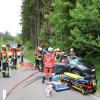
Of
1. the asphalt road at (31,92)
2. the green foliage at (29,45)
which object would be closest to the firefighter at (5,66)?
the asphalt road at (31,92)

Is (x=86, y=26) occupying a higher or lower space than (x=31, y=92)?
higher

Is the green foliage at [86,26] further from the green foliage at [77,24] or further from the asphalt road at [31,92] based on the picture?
the asphalt road at [31,92]

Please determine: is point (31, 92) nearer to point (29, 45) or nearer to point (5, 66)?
point (5, 66)

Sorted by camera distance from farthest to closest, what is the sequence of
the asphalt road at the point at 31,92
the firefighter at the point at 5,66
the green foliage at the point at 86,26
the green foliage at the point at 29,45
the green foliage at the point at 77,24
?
the green foliage at the point at 29,45 < the green foliage at the point at 77,24 < the green foliage at the point at 86,26 < the firefighter at the point at 5,66 < the asphalt road at the point at 31,92

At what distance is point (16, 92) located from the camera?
17391mm

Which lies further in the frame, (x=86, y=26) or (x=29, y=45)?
(x=29, y=45)

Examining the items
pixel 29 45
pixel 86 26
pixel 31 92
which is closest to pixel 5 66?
pixel 31 92

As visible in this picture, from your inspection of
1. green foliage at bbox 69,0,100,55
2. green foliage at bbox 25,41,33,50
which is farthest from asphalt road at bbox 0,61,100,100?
green foliage at bbox 25,41,33,50

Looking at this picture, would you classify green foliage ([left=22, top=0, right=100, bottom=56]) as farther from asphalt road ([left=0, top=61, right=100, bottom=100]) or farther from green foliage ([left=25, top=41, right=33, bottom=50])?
green foliage ([left=25, top=41, right=33, bottom=50])

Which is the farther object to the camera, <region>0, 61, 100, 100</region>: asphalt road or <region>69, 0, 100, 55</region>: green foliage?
<region>69, 0, 100, 55</region>: green foliage

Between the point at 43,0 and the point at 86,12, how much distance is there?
115ft

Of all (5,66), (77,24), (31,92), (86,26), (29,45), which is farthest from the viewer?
(29,45)

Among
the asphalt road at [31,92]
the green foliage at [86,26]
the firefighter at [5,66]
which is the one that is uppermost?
the green foliage at [86,26]

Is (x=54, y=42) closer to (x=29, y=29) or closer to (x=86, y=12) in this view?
(x=86, y=12)
